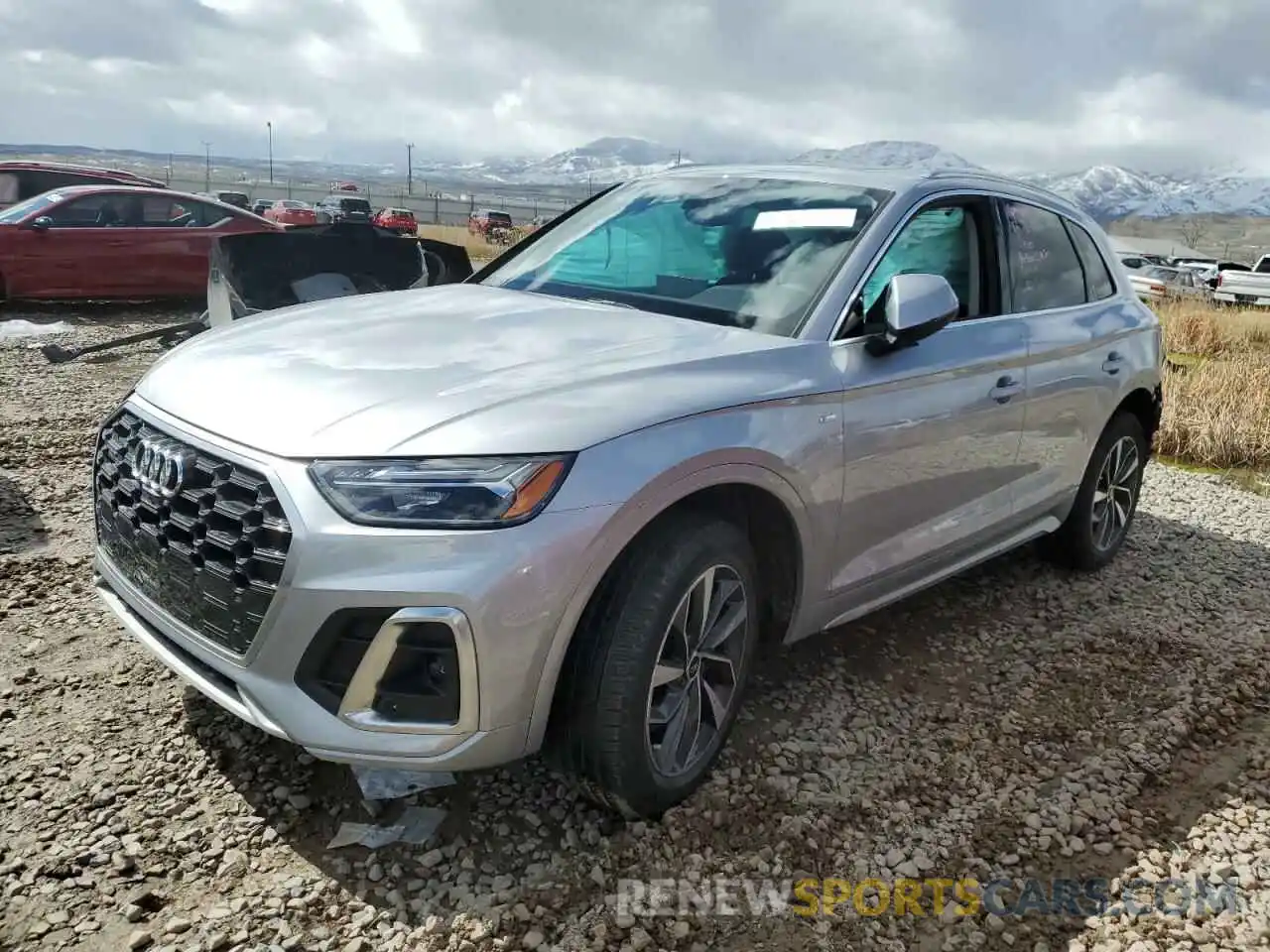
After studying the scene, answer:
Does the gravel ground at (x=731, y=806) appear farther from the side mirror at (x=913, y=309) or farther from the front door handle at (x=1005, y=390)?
the side mirror at (x=913, y=309)

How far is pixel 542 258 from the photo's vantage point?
3838mm

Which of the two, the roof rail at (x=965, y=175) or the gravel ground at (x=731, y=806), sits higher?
the roof rail at (x=965, y=175)

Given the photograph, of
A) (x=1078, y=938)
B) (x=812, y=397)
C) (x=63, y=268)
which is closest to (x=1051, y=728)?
(x=1078, y=938)

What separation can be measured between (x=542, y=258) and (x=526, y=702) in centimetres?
207

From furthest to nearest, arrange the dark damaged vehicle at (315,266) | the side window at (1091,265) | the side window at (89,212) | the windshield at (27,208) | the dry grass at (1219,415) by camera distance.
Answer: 1. the side window at (89,212)
2. the windshield at (27,208)
3. the dry grass at (1219,415)
4. the dark damaged vehicle at (315,266)
5. the side window at (1091,265)

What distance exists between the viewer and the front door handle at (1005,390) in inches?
140

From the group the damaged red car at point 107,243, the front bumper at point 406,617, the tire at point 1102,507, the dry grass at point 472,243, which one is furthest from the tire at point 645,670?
the dry grass at point 472,243

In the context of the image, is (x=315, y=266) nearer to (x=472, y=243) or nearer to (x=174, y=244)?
(x=174, y=244)

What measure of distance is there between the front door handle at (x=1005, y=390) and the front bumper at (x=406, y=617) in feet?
6.27

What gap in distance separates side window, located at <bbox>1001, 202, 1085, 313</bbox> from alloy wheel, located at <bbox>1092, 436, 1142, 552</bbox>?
0.82 m

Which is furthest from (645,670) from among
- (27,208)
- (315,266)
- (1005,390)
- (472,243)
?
(472,243)

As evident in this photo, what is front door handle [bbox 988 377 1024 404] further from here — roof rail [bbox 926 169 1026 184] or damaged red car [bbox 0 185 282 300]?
damaged red car [bbox 0 185 282 300]

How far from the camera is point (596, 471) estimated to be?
2.26m

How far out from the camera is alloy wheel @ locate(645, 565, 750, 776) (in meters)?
2.55
